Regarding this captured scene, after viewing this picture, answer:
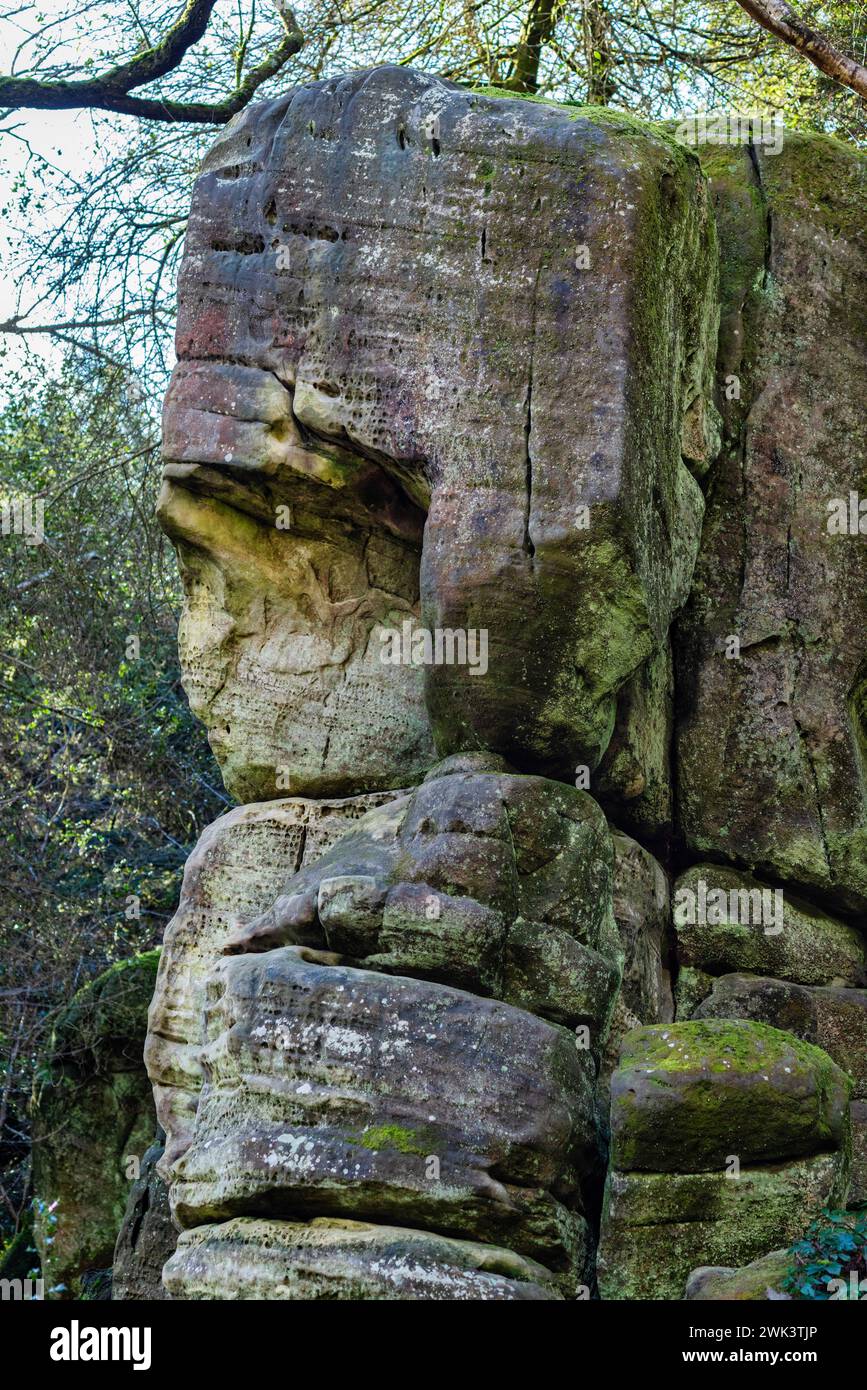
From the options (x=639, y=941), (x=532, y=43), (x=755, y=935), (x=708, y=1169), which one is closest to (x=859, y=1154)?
(x=755, y=935)

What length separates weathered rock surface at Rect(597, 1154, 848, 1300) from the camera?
5.95 m

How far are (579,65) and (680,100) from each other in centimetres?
74

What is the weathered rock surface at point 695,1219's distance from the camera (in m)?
5.95

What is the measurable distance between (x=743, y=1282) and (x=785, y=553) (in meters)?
3.68

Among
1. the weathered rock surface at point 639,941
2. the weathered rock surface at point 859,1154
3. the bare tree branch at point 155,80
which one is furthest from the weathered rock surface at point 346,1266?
the bare tree branch at point 155,80

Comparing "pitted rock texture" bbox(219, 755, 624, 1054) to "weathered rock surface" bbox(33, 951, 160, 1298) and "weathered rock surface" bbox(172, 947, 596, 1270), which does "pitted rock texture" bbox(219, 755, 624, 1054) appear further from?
"weathered rock surface" bbox(33, 951, 160, 1298)

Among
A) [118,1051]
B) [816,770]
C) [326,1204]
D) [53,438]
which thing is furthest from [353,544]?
[53,438]

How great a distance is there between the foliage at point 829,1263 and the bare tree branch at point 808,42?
16.9 feet

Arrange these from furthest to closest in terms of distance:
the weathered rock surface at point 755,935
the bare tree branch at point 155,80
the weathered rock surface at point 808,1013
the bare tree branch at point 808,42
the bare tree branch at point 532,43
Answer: the bare tree branch at point 155,80
the bare tree branch at point 532,43
the bare tree branch at point 808,42
the weathered rock surface at point 755,935
the weathered rock surface at point 808,1013

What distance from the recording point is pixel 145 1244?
26.9 ft

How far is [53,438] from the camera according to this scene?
1348 centimetres

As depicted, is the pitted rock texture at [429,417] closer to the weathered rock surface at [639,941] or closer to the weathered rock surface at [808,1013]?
the weathered rock surface at [639,941]

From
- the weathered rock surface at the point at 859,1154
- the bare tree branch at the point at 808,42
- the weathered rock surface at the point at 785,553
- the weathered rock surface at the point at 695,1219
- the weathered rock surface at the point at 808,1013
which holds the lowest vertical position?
the weathered rock surface at the point at 695,1219

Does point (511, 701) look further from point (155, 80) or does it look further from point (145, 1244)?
point (155, 80)
